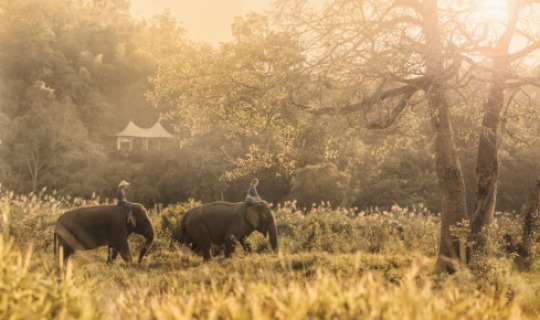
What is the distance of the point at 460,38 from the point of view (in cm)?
1114

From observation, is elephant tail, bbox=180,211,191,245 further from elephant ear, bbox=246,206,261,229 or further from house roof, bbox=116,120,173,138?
house roof, bbox=116,120,173,138

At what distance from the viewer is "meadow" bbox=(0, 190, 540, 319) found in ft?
17.4

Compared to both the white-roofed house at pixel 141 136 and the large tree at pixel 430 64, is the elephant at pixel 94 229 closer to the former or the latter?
the large tree at pixel 430 64

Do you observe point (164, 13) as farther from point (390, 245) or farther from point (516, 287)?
point (516, 287)

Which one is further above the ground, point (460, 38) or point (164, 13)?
point (164, 13)

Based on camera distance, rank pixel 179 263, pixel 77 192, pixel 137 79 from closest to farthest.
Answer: pixel 179 263
pixel 77 192
pixel 137 79

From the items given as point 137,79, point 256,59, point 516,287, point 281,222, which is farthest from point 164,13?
point 516,287

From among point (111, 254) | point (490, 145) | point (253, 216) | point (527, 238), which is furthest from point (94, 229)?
point (527, 238)

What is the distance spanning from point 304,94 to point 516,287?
220 inches

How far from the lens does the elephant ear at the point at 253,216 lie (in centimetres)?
1406

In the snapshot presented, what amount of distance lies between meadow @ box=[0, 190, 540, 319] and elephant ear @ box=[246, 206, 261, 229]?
0.90 metres

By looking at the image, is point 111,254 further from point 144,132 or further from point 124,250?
point 144,132

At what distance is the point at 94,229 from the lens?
13.3 m

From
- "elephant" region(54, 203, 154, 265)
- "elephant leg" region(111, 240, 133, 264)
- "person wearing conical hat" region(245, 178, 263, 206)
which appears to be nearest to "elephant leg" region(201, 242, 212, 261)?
"elephant" region(54, 203, 154, 265)
